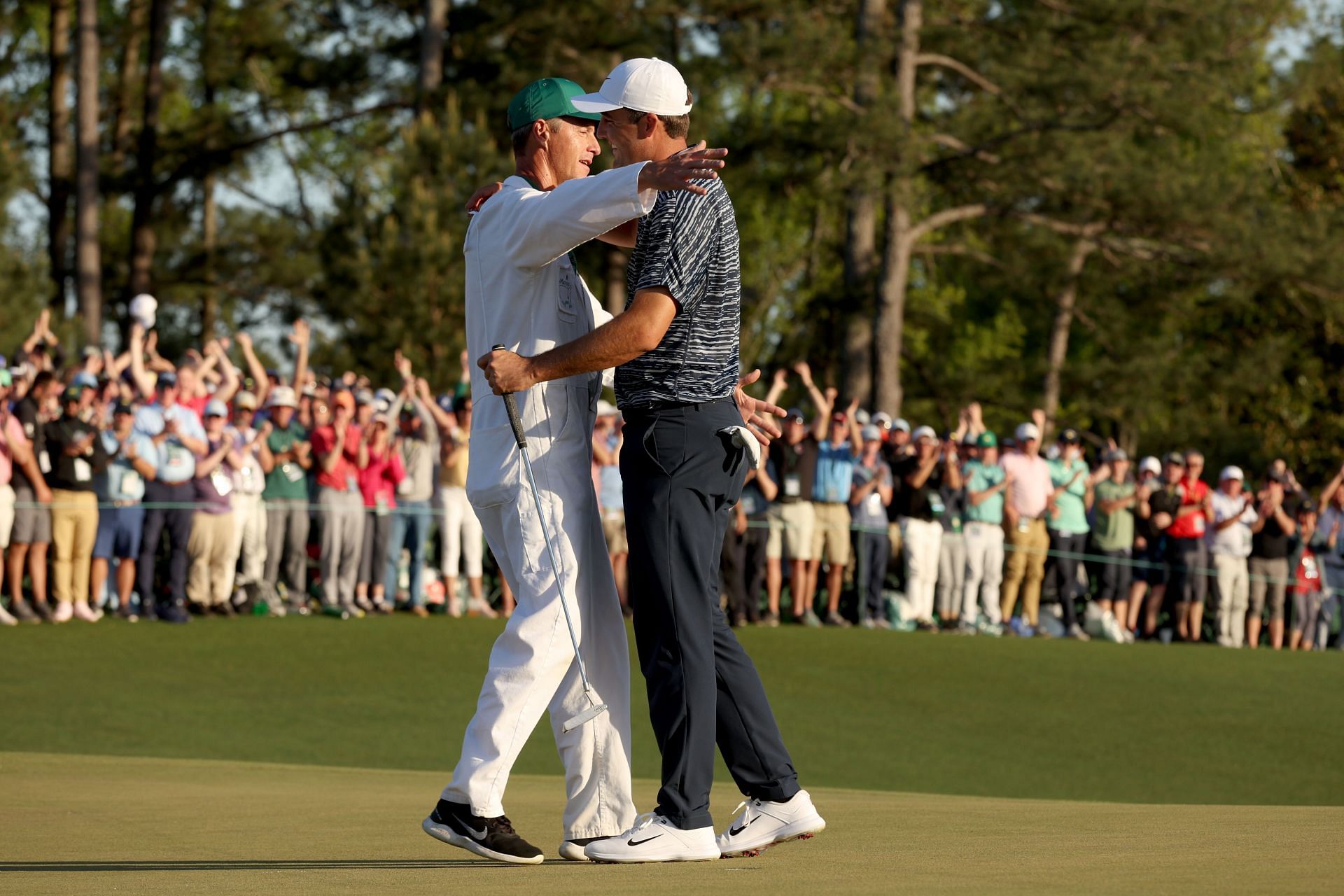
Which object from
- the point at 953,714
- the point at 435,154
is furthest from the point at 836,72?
the point at 953,714

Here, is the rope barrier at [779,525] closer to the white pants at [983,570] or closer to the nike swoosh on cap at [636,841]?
the white pants at [983,570]

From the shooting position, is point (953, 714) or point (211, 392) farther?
point (211, 392)

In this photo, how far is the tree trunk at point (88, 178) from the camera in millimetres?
28625

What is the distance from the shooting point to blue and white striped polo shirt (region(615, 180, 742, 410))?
4898mm

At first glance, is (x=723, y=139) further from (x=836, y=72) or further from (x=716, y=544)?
(x=716, y=544)

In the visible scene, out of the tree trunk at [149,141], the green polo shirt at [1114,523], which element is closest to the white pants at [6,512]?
the green polo shirt at [1114,523]

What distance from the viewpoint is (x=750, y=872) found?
4.52 metres

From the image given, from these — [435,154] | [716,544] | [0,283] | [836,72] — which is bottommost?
[716,544]

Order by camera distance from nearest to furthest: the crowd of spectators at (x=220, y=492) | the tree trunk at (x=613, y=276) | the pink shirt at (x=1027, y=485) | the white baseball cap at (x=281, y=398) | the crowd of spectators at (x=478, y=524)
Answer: the crowd of spectators at (x=220, y=492), the crowd of spectators at (x=478, y=524), the white baseball cap at (x=281, y=398), the pink shirt at (x=1027, y=485), the tree trunk at (x=613, y=276)

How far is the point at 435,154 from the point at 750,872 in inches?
832

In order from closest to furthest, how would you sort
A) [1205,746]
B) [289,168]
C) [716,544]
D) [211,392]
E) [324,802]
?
[716,544] → [324,802] → [1205,746] → [211,392] → [289,168]

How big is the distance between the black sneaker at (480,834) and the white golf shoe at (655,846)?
0.19m

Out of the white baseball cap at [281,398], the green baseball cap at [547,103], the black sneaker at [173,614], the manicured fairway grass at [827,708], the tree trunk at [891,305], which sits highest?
the tree trunk at [891,305]

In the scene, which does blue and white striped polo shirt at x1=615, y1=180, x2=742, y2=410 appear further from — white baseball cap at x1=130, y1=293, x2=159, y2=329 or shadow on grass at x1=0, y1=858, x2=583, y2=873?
white baseball cap at x1=130, y1=293, x2=159, y2=329
